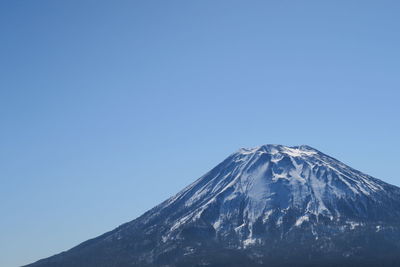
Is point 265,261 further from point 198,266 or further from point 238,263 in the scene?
point 198,266

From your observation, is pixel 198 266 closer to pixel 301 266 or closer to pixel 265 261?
pixel 265 261

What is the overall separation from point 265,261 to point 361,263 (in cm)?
3172

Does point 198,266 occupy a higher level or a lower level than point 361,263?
higher

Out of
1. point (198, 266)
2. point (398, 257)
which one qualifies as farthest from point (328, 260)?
point (198, 266)

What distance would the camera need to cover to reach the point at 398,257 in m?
196

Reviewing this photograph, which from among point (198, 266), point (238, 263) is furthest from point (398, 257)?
point (198, 266)

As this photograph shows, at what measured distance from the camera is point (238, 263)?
198m

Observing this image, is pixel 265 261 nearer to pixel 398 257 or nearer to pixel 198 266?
pixel 198 266

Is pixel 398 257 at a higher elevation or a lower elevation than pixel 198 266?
lower

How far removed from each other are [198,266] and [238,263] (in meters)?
13.8

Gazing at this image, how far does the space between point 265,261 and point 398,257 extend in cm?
4474

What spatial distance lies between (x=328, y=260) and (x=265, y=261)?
2119 centimetres

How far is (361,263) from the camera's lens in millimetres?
190750

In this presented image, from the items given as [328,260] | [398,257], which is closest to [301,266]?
[328,260]
